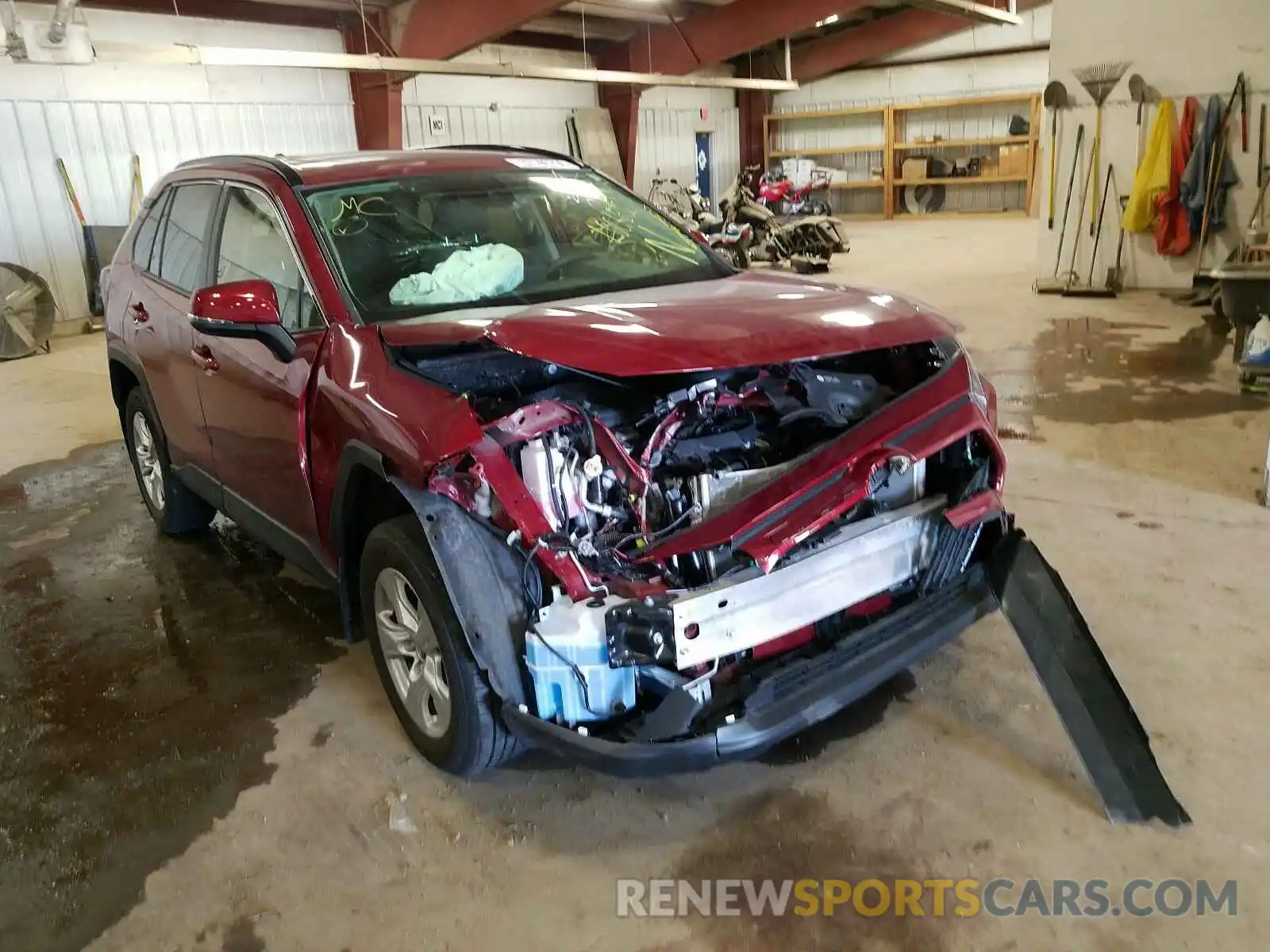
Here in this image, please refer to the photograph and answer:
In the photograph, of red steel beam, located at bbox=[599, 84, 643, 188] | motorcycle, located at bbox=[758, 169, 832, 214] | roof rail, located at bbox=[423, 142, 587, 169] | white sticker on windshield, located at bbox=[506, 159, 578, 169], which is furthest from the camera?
red steel beam, located at bbox=[599, 84, 643, 188]

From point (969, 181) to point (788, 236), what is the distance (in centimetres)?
715

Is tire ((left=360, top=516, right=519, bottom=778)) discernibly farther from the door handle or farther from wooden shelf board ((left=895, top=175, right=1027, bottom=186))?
wooden shelf board ((left=895, top=175, right=1027, bottom=186))

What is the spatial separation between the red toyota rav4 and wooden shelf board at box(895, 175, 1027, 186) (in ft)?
54.1

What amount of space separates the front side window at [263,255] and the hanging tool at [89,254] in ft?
26.0

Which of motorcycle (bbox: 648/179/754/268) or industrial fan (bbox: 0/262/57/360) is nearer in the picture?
industrial fan (bbox: 0/262/57/360)

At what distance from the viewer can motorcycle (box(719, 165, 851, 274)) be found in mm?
12547

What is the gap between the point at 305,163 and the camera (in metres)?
3.12

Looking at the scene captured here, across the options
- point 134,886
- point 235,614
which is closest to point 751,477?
point 134,886

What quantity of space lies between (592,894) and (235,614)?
80.3 inches

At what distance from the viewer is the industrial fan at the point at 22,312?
29.5 feet

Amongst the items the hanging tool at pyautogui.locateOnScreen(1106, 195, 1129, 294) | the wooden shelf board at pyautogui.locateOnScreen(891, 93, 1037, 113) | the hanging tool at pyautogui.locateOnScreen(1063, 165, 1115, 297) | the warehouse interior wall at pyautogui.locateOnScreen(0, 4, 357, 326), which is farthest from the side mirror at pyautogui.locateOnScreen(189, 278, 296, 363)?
the wooden shelf board at pyautogui.locateOnScreen(891, 93, 1037, 113)

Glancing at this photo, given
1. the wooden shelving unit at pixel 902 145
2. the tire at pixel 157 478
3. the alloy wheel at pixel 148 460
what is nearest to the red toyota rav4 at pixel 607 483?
the tire at pixel 157 478

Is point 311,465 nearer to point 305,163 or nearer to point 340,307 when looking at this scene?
point 340,307

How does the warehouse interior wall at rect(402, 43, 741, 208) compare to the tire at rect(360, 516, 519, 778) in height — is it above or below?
above
